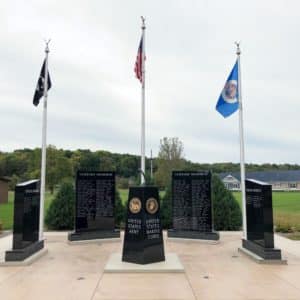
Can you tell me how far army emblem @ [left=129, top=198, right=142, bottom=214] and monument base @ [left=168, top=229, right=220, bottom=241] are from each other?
3828mm

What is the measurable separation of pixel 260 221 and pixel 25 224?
566 cm

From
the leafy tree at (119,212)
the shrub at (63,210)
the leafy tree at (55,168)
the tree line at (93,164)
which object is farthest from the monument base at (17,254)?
the leafy tree at (55,168)

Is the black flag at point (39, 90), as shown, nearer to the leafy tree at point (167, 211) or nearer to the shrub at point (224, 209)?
the leafy tree at point (167, 211)

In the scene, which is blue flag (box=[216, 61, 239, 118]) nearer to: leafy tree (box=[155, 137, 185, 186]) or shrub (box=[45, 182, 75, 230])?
shrub (box=[45, 182, 75, 230])

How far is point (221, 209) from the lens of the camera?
12.8 meters

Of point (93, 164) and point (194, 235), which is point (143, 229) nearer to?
point (194, 235)

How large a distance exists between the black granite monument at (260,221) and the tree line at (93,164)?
41.9 ft

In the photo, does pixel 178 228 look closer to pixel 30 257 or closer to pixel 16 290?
pixel 30 257

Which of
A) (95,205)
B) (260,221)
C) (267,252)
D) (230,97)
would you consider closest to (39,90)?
(95,205)

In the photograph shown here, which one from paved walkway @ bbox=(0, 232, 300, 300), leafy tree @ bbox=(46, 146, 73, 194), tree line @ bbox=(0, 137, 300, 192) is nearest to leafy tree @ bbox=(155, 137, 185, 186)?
tree line @ bbox=(0, 137, 300, 192)

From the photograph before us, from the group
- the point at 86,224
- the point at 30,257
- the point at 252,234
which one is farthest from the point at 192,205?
the point at 30,257

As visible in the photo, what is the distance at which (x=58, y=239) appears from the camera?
436 inches

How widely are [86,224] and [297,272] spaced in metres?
6.38

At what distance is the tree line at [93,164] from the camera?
3809cm
